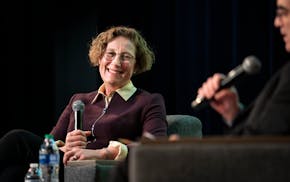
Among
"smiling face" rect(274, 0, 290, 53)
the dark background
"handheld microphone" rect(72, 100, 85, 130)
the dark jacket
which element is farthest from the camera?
the dark background

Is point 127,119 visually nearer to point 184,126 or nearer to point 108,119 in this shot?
point 108,119

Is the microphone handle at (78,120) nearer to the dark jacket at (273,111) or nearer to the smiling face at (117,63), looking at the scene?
the smiling face at (117,63)

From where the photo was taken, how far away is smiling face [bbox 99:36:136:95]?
3.01 metres

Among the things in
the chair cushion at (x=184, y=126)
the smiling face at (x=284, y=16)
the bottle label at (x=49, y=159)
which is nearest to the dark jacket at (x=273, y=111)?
the smiling face at (x=284, y=16)

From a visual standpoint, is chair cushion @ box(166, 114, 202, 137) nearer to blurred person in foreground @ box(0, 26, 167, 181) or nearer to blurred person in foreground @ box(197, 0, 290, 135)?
blurred person in foreground @ box(0, 26, 167, 181)

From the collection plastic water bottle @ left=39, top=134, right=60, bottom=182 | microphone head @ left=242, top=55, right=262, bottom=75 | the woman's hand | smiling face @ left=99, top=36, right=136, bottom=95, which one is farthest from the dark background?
microphone head @ left=242, top=55, right=262, bottom=75

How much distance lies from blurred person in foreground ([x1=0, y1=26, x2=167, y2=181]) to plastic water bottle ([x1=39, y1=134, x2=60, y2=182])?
59mm

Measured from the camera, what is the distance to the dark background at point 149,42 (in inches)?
139

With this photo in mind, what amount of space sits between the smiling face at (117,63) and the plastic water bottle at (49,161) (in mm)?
466

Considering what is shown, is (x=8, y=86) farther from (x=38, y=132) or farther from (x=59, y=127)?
(x=59, y=127)

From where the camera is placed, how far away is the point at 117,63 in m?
3.00

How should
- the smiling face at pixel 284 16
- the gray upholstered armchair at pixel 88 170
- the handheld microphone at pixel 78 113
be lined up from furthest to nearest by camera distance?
the handheld microphone at pixel 78 113
the gray upholstered armchair at pixel 88 170
the smiling face at pixel 284 16

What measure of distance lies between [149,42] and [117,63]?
3.02 ft

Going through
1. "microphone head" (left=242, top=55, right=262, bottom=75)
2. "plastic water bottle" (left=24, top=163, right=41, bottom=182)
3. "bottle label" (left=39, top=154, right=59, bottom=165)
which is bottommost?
"plastic water bottle" (left=24, top=163, right=41, bottom=182)
